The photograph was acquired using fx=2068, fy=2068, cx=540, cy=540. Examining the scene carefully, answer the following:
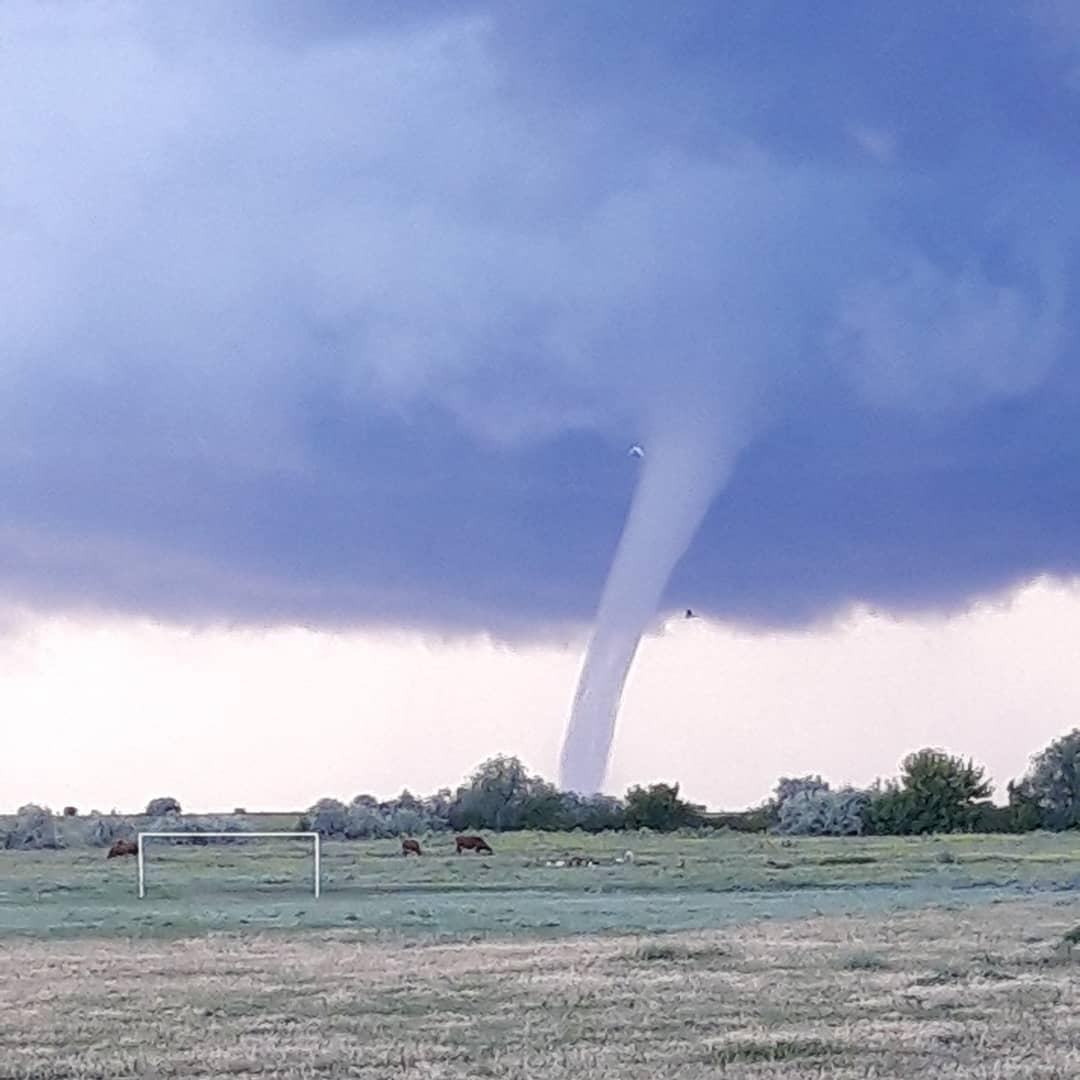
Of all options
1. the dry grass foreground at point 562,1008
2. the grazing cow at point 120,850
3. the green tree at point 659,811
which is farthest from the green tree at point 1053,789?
the dry grass foreground at point 562,1008

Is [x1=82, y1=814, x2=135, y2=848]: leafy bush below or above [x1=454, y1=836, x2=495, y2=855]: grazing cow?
above

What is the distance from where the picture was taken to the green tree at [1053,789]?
111775 mm

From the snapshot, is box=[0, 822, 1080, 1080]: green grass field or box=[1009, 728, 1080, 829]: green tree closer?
box=[0, 822, 1080, 1080]: green grass field

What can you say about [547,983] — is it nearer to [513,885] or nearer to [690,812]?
[513,885]

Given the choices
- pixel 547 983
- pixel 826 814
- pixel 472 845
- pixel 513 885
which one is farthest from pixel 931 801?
pixel 547 983

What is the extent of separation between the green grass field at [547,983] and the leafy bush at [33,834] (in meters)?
50.9

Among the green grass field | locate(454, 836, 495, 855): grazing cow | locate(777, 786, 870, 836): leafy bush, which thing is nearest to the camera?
the green grass field

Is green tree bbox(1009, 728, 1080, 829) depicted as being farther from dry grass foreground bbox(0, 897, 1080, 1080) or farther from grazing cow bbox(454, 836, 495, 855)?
dry grass foreground bbox(0, 897, 1080, 1080)

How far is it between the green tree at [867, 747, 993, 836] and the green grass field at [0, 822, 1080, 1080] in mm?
58525

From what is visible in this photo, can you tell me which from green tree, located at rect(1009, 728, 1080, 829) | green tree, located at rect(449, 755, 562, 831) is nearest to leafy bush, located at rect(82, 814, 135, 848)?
green tree, located at rect(449, 755, 562, 831)

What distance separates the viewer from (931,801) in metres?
110

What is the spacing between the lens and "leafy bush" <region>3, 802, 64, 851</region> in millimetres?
100438

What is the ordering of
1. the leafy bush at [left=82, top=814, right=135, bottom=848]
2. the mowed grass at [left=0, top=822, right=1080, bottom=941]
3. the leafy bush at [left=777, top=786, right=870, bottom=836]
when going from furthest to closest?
1. the leafy bush at [left=777, top=786, right=870, bottom=836]
2. the leafy bush at [left=82, top=814, right=135, bottom=848]
3. the mowed grass at [left=0, top=822, right=1080, bottom=941]

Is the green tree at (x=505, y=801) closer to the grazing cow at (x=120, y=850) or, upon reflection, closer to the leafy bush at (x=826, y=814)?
the leafy bush at (x=826, y=814)
